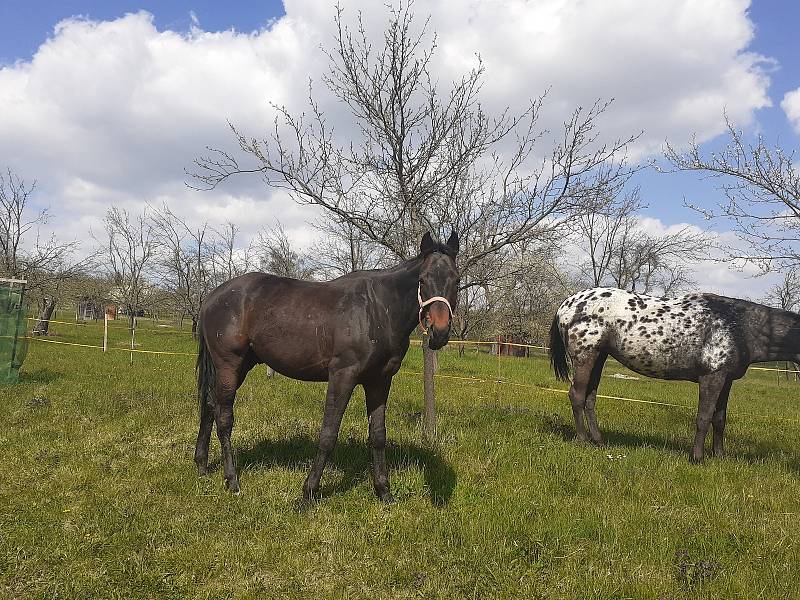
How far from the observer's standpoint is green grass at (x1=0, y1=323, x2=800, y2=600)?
355 centimetres

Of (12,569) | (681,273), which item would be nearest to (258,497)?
(12,569)

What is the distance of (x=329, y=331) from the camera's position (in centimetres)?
504

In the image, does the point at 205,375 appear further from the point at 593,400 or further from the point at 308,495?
the point at 593,400

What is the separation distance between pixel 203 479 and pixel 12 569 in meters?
1.99

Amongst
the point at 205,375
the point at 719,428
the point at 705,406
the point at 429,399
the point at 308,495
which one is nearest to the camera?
the point at 308,495

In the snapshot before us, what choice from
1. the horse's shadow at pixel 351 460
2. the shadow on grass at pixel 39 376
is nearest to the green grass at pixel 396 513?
the horse's shadow at pixel 351 460

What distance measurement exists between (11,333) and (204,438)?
8.12 metres

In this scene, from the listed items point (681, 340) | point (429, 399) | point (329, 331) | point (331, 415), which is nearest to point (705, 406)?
point (681, 340)

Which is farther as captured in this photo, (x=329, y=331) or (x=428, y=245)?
(x=329, y=331)

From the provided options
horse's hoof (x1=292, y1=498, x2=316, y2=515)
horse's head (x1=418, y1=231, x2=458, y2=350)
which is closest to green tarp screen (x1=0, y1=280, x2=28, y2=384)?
horse's hoof (x1=292, y1=498, x2=316, y2=515)

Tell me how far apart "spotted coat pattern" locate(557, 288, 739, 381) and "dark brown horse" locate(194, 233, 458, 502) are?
3868 millimetres

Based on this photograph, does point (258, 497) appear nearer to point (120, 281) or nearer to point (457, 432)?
point (457, 432)

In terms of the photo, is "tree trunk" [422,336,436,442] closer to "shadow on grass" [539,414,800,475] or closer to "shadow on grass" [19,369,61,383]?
"shadow on grass" [539,414,800,475]

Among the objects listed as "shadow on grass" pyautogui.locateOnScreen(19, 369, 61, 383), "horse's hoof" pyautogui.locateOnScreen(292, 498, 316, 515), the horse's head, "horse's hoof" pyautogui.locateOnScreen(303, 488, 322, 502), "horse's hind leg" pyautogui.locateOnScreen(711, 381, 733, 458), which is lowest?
"horse's hoof" pyautogui.locateOnScreen(292, 498, 316, 515)
